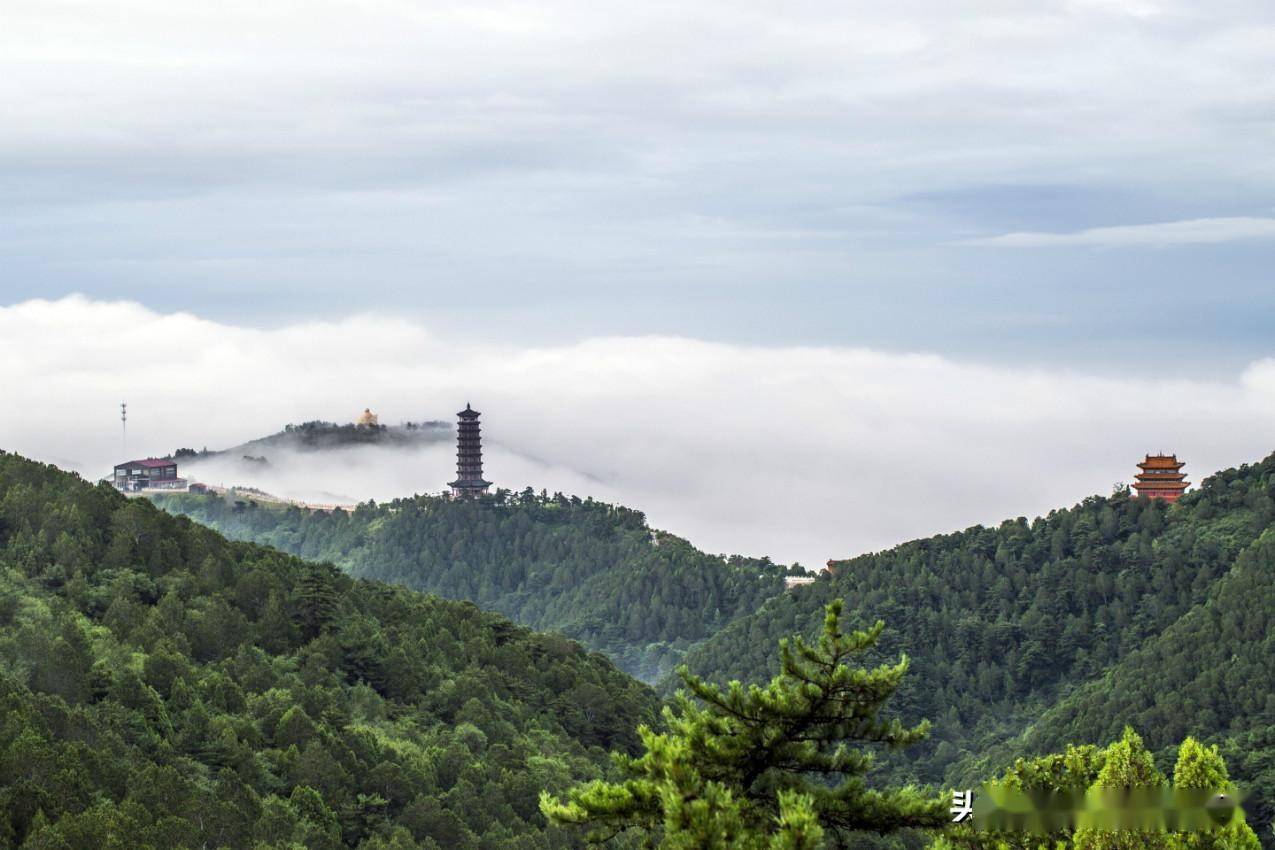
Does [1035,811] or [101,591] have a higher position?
[101,591]

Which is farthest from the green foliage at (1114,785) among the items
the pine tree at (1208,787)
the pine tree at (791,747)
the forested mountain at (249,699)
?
the forested mountain at (249,699)

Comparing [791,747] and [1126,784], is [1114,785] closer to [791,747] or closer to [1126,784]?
[1126,784]

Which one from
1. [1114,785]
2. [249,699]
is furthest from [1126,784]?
[249,699]

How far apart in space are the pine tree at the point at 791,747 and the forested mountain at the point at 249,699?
139 feet

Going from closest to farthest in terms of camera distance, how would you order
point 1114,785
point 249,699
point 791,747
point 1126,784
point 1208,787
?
point 791,747, point 1114,785, point 1126,784, point 1208,787, point 249,699

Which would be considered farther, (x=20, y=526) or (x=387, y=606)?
(x=387, y=606)

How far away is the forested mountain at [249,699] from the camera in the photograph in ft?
278

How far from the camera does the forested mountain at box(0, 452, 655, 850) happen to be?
278ft

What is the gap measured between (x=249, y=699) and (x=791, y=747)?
7403 centimetres

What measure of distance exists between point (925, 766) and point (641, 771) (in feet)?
542

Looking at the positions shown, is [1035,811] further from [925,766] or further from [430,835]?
[925,766]

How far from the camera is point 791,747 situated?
1529 inches

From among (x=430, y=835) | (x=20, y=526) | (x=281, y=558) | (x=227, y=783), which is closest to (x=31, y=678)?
(x=227, y=783)

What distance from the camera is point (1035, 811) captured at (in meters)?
41.4
